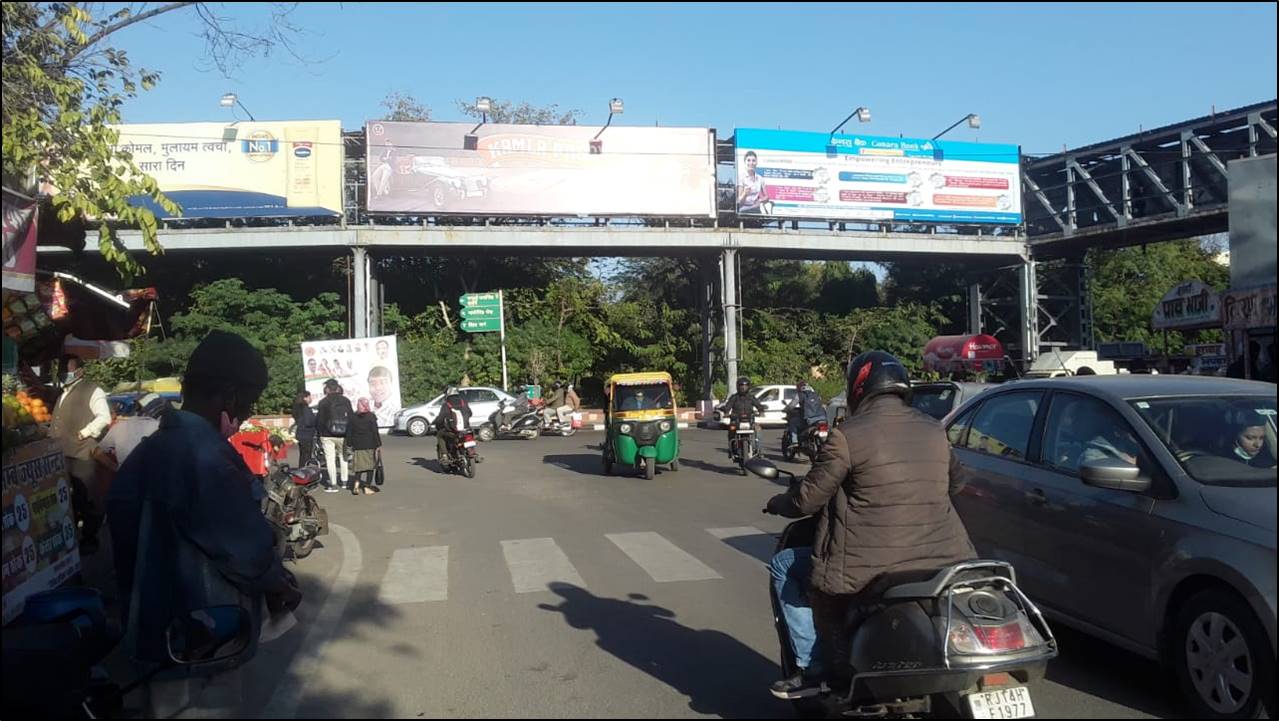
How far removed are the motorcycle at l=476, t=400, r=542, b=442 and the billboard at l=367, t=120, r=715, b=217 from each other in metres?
8.47

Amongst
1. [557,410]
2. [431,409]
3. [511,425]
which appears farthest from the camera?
[431,409]

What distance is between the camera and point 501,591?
324 inches

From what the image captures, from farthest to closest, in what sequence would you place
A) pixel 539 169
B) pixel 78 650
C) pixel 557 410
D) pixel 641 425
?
1. pixel 539 169
2. pixel 557 410
3. pixel 641 425
4. pixel 78 650

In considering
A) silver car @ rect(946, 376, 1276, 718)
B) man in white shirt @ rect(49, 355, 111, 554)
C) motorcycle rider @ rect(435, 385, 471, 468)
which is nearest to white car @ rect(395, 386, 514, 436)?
motorcycle rider @ rect(435, 385, 471, 468)

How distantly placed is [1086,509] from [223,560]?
4389 mm

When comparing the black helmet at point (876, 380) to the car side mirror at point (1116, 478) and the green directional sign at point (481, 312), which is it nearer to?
the car side mirror at point (1116, 478)

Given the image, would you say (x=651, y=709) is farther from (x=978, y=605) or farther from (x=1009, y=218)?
(x=1009, y=218)

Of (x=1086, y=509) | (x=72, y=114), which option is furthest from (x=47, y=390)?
(x=1086, y=509)

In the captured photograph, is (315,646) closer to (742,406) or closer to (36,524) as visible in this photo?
(36,524)

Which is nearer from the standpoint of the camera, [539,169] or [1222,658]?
[1222,658]

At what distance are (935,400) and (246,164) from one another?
1063 inches

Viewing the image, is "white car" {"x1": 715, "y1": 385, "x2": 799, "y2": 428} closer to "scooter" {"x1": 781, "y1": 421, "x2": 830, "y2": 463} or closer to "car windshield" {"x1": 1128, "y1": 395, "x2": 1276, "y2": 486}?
"scooter" {"x1": 781, "y1": 421, "x2": 830, "y2": 463}

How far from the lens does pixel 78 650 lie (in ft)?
13.0

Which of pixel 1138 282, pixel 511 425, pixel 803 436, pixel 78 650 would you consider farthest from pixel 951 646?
pixel 1138 282
